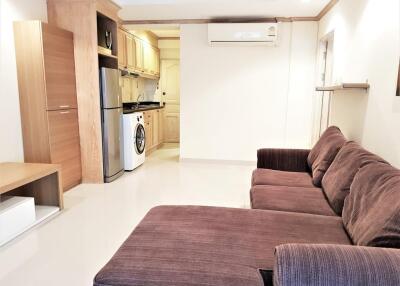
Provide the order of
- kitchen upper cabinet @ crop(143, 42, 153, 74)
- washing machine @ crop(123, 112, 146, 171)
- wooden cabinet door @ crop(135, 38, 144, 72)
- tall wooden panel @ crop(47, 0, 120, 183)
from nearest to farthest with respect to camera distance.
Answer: tall wooden panel @ crop(47, 0, 120, 183) → washing machine @ crop(123, 112, 146, 171) → wooden cabinet door @ crop(135, 38, 144, 72) → kitchen upper cabinet @ crop(143, 42, 153, 74)

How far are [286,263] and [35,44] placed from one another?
3.23 meters

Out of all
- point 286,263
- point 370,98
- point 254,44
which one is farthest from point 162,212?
point 254,44

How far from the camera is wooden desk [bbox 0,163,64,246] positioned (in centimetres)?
275

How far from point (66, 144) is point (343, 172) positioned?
302 centimetres

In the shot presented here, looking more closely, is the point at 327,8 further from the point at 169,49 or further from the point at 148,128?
the point at 169,49

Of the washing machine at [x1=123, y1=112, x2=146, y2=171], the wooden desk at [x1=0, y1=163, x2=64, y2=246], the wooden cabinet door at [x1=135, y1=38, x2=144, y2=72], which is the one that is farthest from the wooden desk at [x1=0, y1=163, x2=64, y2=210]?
the wooden cabinet door at [x1=135, y1=38, x2=144, y2=72]

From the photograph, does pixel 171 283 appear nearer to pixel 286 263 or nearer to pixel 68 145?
pixel 286 263

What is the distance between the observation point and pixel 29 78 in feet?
10.4

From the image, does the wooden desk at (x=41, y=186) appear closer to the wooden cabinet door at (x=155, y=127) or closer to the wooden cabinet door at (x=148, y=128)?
the wooden cabinet door at (x=148, y=128)

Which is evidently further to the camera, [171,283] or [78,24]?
[78,24]

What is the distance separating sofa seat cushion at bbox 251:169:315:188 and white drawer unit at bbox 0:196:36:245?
2.05 meters

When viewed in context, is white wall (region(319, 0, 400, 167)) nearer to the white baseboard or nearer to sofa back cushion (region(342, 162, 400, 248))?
sofa back cushion (region(342, 162, 400, 248))

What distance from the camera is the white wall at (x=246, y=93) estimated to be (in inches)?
191

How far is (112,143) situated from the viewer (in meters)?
4.10
